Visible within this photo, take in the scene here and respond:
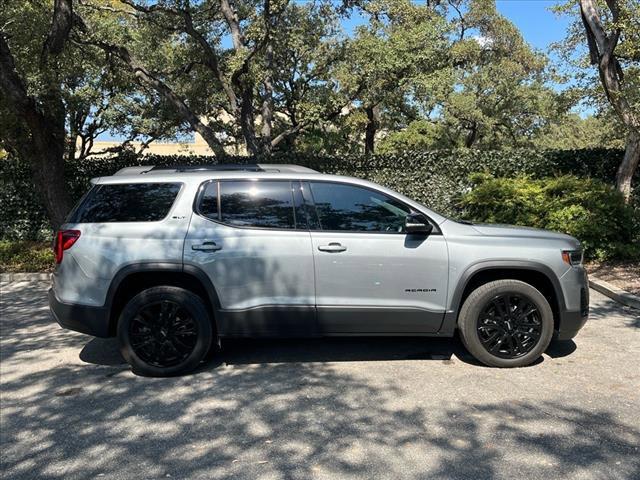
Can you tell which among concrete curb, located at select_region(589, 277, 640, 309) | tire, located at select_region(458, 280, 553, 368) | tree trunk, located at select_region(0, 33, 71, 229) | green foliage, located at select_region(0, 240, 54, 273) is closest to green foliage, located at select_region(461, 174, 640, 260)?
concrete curb, located at select_region(589, 277, 640, 309)

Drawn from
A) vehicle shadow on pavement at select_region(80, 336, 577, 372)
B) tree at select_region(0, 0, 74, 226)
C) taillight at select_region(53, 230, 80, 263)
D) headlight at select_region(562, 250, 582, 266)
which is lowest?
vehicle shadow on pavement at select_region(80, 336, 577, 372)

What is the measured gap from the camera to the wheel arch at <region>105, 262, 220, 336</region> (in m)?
4.74

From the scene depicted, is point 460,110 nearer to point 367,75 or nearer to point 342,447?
point 367,75

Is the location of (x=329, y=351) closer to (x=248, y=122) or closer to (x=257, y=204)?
(x=257, y=204)

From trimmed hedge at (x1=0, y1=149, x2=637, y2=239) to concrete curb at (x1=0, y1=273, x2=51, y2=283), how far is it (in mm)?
4072

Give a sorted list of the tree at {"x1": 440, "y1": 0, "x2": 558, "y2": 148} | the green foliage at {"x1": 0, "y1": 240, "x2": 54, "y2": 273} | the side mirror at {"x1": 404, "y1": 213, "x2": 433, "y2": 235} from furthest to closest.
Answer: the tree at {"x1": 440, "y1": 0, "x2": 558, "y2": 148}, the green foliage at {"x1": 0, "y1": 240, "x2": 54, "y2": 273}, the side mirror at {"x1": 404, "y1": 213, "x2": 433, "y2": 235}

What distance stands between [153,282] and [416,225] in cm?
238

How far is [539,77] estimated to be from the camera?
26938 mm

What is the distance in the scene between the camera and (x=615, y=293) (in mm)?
7551

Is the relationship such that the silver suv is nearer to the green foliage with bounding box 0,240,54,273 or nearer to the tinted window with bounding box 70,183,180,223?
the tinted window with bounding box 70,183,180,223

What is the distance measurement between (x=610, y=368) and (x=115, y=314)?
174 inches

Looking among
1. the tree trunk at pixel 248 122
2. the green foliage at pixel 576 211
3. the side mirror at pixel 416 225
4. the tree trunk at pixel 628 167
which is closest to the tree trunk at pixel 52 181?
the tree trunk at pixel 248 122

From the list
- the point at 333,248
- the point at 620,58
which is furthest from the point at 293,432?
the point at 620,58

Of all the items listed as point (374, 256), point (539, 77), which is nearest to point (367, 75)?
point (374, 256)
